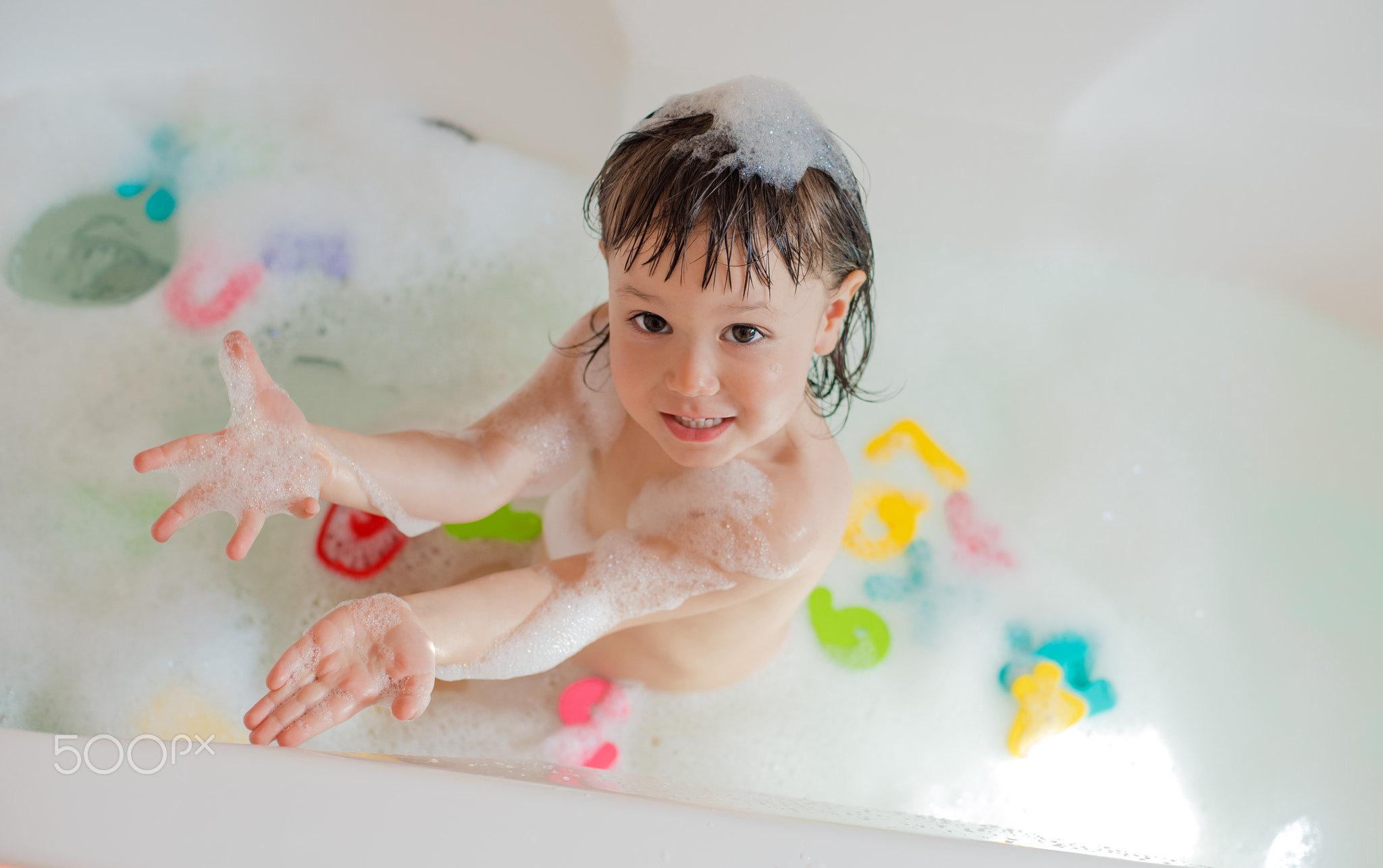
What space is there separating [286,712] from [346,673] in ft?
0.16

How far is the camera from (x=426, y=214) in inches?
57.1

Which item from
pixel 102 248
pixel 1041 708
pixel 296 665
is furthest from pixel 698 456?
pixel 102 248

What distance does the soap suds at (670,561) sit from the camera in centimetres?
93

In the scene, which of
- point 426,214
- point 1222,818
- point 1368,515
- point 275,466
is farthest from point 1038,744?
point 426,214

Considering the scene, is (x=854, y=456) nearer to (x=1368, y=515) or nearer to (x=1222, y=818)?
(x=1222, y=818)

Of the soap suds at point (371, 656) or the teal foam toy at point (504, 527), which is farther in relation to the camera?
the teal foam toy at point (504, 527)

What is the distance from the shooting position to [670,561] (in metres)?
0.96

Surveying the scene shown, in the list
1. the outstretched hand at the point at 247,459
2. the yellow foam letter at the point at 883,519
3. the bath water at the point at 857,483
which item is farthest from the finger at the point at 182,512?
the yellow foam letter at the point at 883,519

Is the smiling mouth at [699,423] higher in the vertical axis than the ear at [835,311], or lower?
lower

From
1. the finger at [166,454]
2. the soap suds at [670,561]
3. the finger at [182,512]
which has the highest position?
the finger at [166,454]

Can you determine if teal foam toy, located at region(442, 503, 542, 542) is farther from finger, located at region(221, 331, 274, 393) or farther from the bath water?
finger, located at region(221, 331, 274, 393)

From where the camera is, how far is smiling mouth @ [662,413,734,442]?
823 mm

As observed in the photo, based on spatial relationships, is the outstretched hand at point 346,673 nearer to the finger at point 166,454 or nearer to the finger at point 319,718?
the finger at point 319,718

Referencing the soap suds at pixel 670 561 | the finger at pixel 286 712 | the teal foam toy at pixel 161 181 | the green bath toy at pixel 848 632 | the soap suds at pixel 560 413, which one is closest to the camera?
the finger at pixel 286 712
